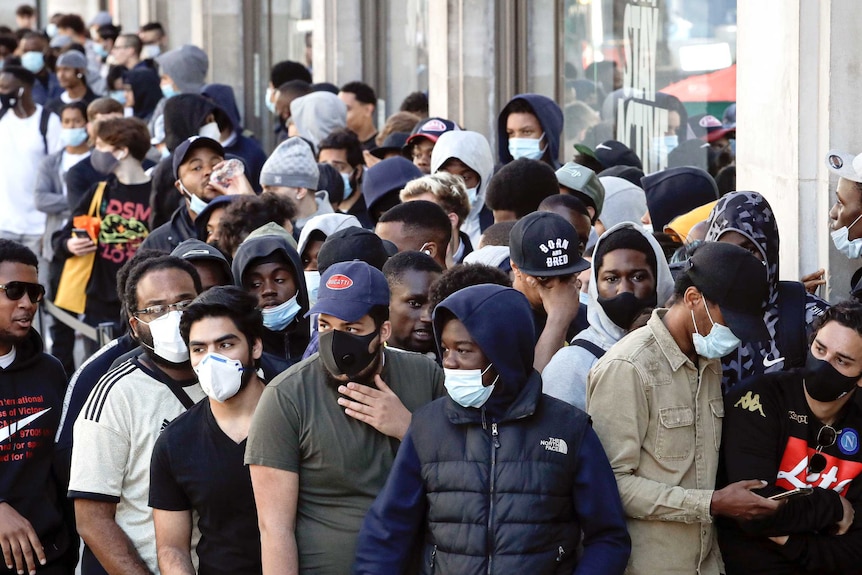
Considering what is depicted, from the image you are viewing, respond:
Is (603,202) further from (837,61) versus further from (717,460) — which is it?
(717,460)

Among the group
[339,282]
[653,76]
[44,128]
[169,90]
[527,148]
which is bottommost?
[339,282]

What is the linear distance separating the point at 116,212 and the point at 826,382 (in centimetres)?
535

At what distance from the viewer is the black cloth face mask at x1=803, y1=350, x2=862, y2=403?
415 cm

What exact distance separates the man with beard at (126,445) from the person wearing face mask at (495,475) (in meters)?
0.91

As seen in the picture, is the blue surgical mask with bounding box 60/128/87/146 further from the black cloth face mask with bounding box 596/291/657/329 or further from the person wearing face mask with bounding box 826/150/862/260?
the black cloth face mask with bounding box 596/291/657/329

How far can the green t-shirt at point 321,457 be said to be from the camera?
402 centimetres

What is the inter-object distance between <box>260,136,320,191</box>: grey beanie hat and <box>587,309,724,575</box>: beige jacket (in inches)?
136

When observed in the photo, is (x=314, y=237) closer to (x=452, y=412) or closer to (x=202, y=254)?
(x=202, y=254)

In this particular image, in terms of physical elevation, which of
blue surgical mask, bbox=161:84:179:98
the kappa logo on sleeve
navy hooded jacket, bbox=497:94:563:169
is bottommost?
the kappa logo on sleeve

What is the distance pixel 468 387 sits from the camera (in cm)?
384

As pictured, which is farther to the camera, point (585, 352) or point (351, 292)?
point (585, 352)

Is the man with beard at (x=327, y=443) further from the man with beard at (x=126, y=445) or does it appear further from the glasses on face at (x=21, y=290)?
the glasses on face at (x=21, y=290)

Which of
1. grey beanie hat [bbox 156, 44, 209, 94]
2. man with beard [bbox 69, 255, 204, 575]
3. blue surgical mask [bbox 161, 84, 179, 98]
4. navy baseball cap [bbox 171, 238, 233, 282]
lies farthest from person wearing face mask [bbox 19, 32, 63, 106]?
man with beard [bbox 69, 255, 204, 575]

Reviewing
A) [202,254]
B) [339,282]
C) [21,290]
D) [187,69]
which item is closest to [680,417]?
[339,282]
